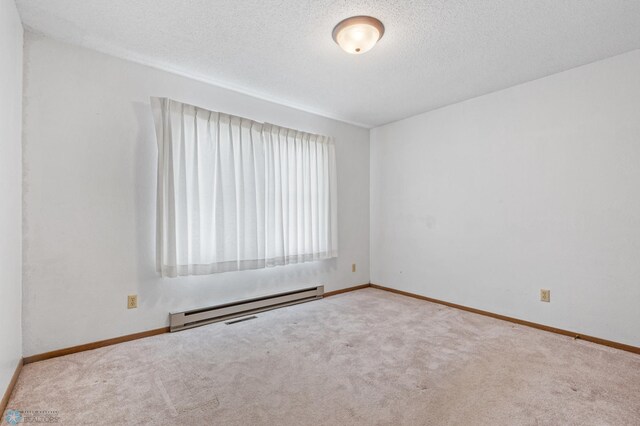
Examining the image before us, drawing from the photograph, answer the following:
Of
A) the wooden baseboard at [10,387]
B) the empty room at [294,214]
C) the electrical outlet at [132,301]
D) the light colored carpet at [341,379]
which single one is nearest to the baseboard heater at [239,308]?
the empty room at [294,214]

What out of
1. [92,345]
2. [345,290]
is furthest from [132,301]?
[345,290]

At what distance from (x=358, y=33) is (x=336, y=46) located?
0.34 m

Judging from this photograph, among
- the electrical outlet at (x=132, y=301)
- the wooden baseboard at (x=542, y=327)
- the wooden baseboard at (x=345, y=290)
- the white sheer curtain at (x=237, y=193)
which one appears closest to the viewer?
the wooden baseboard at (x=542, y=327)

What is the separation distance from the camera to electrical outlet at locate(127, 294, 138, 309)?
2.59 meters

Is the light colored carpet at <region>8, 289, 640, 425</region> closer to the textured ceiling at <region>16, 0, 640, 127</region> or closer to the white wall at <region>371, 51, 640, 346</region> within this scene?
the white wall at <region>371, 51, 640, 346</region>

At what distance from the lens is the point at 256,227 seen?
128 inches

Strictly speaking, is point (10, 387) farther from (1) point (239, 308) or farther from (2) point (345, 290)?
(2) point (345, 290)

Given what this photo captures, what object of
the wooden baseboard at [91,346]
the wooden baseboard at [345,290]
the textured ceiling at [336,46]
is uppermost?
the textured ceiling at [336,46]

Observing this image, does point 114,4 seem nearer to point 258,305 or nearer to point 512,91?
point 258,305

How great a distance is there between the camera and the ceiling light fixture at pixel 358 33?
6.73 feet

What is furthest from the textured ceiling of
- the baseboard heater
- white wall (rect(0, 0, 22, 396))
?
the baseboard heater

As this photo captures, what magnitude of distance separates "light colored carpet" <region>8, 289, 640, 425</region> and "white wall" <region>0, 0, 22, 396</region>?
302 millimetres

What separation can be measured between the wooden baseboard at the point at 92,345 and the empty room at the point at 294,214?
0.07 feet

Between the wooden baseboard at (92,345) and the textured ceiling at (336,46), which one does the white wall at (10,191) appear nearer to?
the wooden baseboard at (92,345)
